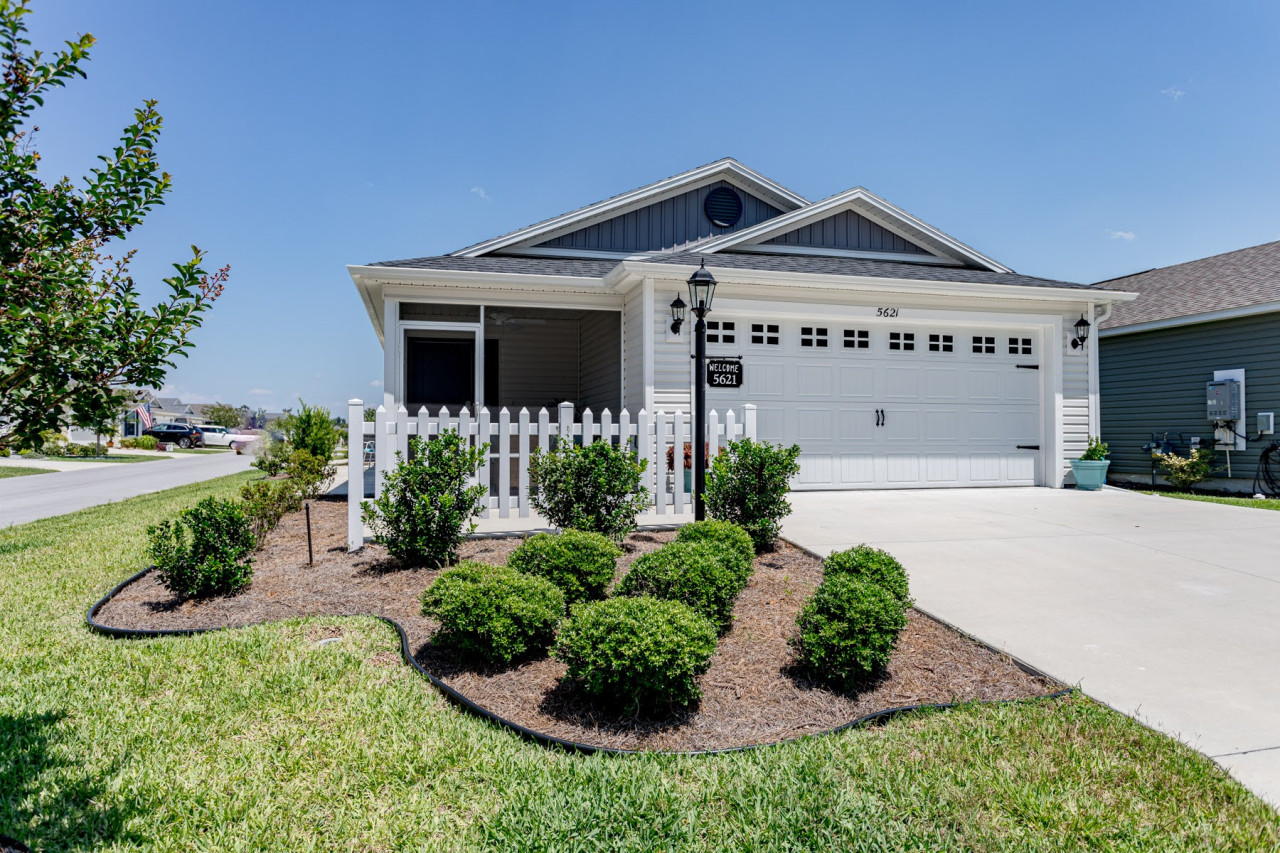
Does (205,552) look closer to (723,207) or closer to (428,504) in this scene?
(428,504)

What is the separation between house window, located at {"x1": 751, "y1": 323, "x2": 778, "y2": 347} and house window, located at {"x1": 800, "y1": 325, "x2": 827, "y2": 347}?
449 millimetres

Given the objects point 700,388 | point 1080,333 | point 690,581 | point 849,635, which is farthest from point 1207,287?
point 690,581

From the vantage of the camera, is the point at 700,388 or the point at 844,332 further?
the point at 844,332

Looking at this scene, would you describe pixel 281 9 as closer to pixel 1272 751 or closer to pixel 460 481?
pixel 460 481

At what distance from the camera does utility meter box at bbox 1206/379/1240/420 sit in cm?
1186

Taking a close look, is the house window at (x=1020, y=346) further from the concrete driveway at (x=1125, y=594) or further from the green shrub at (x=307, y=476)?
the green shrub at (x=307, y=476)

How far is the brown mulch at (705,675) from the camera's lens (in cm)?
272

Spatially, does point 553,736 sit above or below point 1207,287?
below

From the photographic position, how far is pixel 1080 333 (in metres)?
10.5

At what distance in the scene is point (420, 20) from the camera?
8625 mm

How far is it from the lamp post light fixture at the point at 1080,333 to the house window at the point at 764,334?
16.5ft

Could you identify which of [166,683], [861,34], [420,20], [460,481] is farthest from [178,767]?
[861,34]

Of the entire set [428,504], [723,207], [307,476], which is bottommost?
[307,476]

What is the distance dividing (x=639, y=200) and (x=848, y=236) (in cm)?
400
